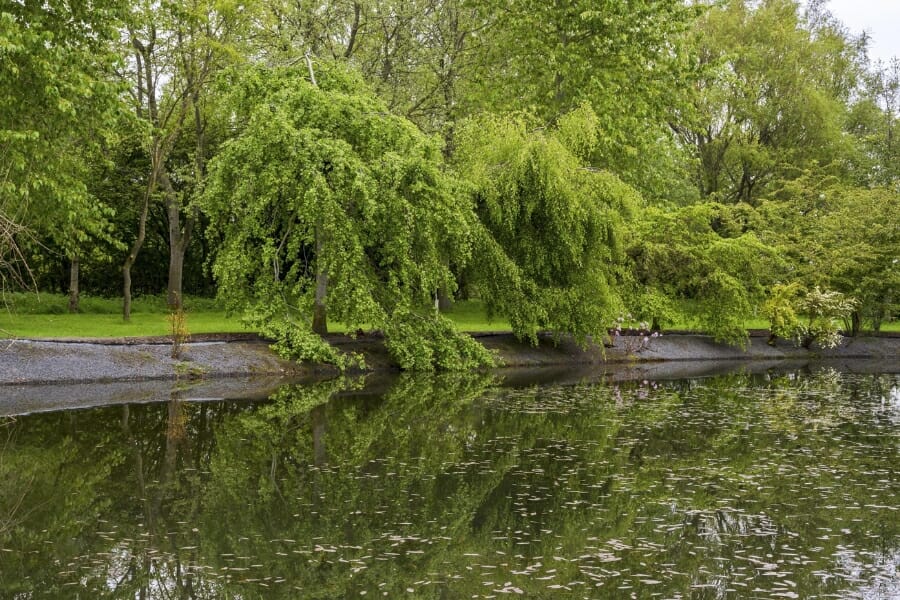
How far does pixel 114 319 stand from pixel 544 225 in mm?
13157

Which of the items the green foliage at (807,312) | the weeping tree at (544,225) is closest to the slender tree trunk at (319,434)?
the weeping tree at (544,225)

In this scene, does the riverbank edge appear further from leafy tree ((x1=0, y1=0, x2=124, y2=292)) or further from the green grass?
leafy tree ((x1=0, y1=0, x2=124, y2=292))

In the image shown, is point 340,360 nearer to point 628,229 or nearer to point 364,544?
point 628,229

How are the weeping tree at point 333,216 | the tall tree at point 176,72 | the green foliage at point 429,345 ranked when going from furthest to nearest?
the tall tree at point 176,72
the green foliage at point 429,345
the weeping tree at point 333,216

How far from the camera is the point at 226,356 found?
2389 cm

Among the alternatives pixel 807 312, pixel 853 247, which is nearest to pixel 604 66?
pixel 807 312

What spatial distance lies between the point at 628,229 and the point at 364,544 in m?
21.4

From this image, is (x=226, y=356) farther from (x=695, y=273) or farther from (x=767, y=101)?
(x=767, y=101)

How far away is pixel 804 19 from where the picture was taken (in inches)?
2008

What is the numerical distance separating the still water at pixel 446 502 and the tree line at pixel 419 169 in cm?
510

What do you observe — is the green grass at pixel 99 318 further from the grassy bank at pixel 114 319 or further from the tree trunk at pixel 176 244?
the tree trunk at pixel 176 244

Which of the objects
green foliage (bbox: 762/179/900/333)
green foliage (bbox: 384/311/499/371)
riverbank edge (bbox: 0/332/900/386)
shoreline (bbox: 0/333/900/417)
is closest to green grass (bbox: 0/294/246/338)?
riverbank edge (bbox: 0/332/900/386)

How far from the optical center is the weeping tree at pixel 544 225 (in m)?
26.7

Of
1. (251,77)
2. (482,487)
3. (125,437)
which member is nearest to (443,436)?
(482,487)
